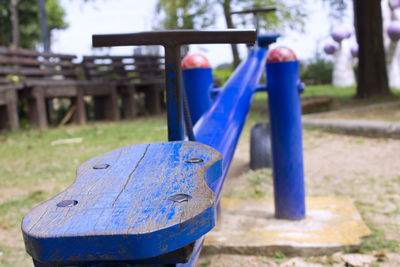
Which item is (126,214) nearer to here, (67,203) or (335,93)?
(67,203)

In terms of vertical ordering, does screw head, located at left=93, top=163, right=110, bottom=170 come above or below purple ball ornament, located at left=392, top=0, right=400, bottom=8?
below

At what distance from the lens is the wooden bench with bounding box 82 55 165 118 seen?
1019 centimetres

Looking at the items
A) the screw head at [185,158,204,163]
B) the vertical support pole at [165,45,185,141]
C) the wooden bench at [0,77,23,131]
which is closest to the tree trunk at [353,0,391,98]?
the wooden bench at [0,77,23,131]

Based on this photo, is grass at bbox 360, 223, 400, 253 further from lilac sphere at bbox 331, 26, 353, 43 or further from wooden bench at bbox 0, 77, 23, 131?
lilac sphere at bbox 331, 26, 353, 43

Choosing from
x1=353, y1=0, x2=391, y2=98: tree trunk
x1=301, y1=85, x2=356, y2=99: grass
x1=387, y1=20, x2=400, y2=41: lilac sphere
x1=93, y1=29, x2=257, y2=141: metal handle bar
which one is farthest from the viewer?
x1=301, y1=85, x2=356, y2=99: grass

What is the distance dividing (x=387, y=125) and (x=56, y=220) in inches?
198

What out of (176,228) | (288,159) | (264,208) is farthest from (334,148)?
(176,228)

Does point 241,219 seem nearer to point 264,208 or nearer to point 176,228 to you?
point 264,208

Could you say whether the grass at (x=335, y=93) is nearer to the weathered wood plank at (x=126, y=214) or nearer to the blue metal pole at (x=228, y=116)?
the blue metal pole at (x=228, y=116)

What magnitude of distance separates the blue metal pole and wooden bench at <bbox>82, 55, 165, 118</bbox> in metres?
8.08

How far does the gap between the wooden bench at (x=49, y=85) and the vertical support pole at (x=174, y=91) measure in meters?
7.55

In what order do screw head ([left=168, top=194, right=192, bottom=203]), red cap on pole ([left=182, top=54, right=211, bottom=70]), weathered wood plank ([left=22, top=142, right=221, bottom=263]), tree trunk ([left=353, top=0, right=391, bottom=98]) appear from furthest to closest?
1. tree trunk ([left=353, top=0, right=391, bottom=98])
2. red cap on pole ([left=182, top=54, right=211, bottom=70])
3. screw head ([left=168, top=194, right=192, bottom=203])
4. weathered wood plank ([left=22, top=142, right=221, bottom=263])

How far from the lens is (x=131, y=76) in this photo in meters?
10.8

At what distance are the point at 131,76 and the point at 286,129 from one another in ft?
28.7
